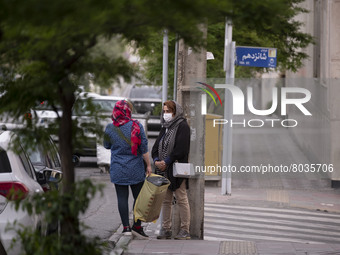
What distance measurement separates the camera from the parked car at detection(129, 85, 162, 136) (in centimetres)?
2697

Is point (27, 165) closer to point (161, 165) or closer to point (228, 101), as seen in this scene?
point (161, 165)

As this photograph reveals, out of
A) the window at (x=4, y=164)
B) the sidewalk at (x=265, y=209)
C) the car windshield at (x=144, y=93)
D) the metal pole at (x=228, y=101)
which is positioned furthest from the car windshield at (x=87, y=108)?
the car windshield at (x=144, y=93)

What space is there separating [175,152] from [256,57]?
19.2 feet

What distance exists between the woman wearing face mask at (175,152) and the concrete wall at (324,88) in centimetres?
630

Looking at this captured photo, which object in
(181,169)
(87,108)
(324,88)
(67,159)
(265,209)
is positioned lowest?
(265,209)

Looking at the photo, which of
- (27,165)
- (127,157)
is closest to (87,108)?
(27,165)

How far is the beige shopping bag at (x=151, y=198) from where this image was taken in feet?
29.4

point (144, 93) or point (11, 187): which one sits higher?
point (144, 93)

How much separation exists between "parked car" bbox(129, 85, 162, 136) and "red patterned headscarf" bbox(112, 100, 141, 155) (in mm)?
17150

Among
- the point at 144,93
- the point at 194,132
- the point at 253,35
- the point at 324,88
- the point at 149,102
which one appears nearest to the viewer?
the point at 194,132

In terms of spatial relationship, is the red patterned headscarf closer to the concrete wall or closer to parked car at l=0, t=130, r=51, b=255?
parked car at l=0, t=130, r=51, b=255

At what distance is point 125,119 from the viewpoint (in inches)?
355

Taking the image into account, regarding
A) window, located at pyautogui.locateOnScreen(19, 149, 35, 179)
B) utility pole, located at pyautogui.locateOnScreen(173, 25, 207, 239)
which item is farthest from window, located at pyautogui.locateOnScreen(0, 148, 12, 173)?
utility pole, located at pyautogui.locateOnScreen(173, 25, 207, 239)

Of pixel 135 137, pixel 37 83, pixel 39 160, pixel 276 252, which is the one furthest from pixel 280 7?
pixel 39 160
